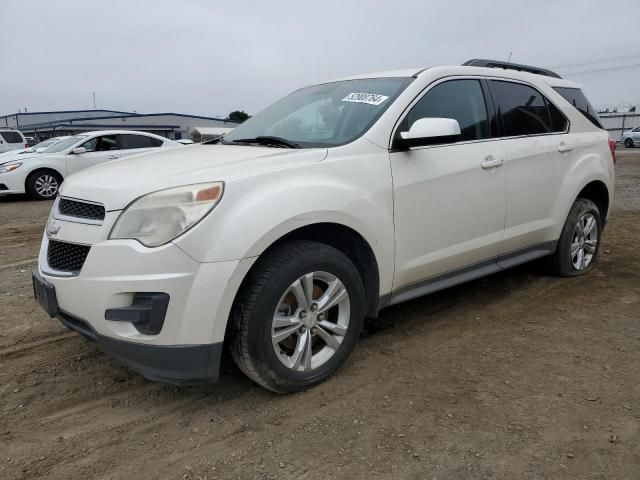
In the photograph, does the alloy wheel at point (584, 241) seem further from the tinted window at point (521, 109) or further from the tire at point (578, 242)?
the tinted window at point (521, 109)

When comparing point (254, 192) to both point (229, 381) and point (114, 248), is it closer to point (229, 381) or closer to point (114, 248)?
point (114, 248)

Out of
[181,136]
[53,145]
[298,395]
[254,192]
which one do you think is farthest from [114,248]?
[181,136]

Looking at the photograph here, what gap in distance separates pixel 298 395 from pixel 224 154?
139cm

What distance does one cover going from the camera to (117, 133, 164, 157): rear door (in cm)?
1145

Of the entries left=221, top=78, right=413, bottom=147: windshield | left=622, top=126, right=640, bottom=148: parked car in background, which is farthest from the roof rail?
left=622, top=126, right=640, bottom=148: parked car in background

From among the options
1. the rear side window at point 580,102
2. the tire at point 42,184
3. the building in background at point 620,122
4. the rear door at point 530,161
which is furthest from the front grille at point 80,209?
the building in background at point 620,122

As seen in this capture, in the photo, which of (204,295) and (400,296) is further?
(400,296)

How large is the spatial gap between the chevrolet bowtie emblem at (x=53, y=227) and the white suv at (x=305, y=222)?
2 centimetres

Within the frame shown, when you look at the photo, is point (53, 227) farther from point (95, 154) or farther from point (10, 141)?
point (10, 141)

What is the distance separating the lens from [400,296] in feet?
10.7

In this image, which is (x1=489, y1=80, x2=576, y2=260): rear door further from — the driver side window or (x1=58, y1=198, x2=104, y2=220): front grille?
the driver side window

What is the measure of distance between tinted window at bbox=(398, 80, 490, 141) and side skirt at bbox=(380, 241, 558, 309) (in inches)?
35.9

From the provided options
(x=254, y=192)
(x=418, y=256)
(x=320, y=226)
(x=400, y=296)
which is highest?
(x=254, y=192)

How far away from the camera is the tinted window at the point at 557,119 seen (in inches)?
169
